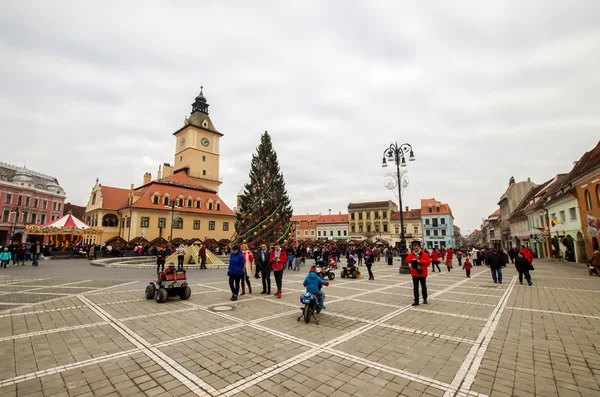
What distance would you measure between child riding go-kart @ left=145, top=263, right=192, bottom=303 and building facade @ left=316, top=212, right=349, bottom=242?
6552 centimetres

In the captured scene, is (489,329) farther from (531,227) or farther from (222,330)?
(531,227)

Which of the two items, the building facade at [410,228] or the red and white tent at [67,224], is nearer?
the red and white tent at [67,224]

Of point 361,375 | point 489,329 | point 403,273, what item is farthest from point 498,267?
point 361,375

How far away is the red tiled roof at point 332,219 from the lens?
75.7 meters

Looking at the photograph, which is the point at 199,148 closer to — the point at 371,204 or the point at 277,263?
the point at 371,204

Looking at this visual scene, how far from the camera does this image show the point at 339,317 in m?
7.18

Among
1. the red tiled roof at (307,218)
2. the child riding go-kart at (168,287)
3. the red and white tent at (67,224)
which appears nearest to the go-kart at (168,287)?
the child riding go-kart at (168,287)

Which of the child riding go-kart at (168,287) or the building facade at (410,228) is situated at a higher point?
the building facade at (410,228)

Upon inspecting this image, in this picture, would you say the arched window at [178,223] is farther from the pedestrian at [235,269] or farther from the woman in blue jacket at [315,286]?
the woman in blue jacket at [315,286]

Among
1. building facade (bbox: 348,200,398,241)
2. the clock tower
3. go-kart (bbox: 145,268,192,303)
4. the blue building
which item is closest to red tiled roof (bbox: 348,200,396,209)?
building facade (bbox: 348,200,398,241)

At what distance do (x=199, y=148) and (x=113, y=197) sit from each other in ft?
67.9

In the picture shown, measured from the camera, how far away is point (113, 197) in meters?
44.6

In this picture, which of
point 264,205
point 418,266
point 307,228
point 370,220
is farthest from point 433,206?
point 418,266

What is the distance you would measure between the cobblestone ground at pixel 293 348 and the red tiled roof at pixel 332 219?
219 feet
